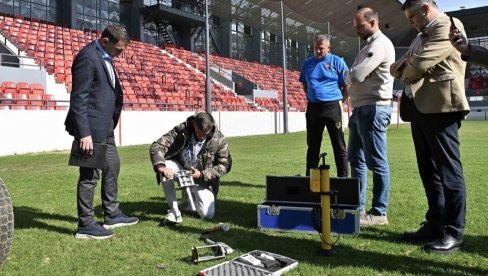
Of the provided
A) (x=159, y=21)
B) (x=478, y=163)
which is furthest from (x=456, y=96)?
(x=159, y=21)

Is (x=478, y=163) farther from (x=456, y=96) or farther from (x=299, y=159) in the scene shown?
(x=456, y=96)

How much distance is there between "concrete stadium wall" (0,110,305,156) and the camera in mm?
13047

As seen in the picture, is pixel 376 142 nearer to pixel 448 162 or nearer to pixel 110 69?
pixel 448 162

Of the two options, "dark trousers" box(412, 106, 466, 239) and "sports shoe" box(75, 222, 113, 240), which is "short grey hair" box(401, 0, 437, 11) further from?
"sports shoe" box(75, 222, 113, 240)

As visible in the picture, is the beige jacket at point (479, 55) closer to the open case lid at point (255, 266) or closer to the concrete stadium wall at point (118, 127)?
the open case lid at point (255, 266)

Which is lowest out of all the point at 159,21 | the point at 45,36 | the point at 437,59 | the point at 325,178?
the point at 325,178

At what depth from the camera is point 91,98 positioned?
4.04m

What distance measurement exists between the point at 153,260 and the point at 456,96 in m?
2.51

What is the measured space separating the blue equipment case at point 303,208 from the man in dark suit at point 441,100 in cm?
70

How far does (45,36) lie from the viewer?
2070cm

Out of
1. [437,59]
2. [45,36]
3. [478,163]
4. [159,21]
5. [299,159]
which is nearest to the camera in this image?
[437,59]

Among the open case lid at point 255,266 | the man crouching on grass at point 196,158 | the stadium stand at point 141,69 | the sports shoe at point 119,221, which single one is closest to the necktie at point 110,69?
the man crouching on grass at point 196,158

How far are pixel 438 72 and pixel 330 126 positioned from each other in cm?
206

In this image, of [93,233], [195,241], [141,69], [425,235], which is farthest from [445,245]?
[141,69]
